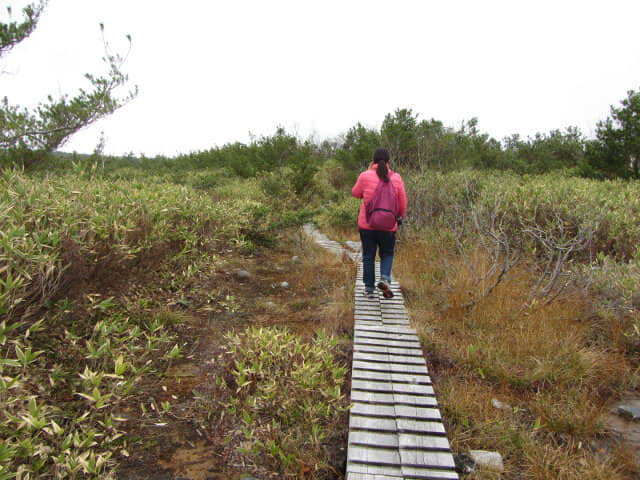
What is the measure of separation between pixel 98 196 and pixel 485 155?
13.4m

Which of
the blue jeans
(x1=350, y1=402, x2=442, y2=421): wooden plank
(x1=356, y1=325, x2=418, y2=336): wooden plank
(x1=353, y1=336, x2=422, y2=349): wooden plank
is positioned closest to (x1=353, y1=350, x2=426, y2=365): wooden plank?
(x1=353, y1=336, x2=422, y2=349): wooden plank

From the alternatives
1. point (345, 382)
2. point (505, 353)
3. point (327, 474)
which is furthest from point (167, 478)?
point (505, 353)

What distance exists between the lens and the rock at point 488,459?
228 cm

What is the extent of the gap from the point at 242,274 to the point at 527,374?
402 centimetres

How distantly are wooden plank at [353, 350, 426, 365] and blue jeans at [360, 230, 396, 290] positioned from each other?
1.40 m

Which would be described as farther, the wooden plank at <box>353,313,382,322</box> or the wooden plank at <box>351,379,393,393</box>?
the wooden plank at <box>353,313,382,322</box>

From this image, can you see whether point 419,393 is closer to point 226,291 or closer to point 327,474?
point 327,474

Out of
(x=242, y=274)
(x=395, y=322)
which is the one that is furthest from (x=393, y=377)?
(x=242, y=274)

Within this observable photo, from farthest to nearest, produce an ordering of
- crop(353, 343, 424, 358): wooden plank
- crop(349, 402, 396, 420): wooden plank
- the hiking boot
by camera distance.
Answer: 1. the hiking boot
2. crop(353, 343, 424, 358): wooden plank
3. crop(349, 402, 396, 420): wooden plank

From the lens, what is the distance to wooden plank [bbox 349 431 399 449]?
2285 millimetres

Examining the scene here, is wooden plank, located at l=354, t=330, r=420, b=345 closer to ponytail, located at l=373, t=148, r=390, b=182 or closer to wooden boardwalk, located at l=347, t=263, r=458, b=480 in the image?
wooden boardwalk, located at l=347, t=263, r=458, b=480

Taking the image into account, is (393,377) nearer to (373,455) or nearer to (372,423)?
(372,423)

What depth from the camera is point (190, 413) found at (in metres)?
2.62

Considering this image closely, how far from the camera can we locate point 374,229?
171 inches
